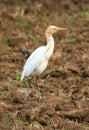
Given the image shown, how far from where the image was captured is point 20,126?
9.33m

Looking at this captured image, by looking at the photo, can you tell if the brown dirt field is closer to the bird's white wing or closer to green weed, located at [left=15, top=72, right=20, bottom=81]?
green weed, located at [left=15, top=72, right=20, bottom=81]

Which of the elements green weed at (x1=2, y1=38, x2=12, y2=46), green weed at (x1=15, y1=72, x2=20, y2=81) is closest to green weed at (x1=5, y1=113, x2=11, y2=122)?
green weed at (x1=15, y1=72, x2=20, y2=81)

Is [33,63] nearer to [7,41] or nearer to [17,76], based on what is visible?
[17,76]

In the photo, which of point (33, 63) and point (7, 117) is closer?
point (7, 117)

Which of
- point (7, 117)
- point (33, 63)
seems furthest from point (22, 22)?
point (7, 117)

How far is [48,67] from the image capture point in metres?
12.9

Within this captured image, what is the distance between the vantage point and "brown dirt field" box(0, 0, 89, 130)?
9781mm

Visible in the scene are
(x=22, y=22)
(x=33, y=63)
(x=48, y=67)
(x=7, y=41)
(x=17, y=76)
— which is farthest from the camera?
(x=22, y=22)

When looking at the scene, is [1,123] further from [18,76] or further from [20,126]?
[18,76]

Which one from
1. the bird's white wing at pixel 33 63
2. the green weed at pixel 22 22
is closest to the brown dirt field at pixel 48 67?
the green weed at pixel 22 22

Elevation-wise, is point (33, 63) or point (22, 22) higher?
point (33, 63)

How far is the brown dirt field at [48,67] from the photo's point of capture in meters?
9.78

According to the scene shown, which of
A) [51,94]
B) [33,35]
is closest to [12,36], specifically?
[33,35]

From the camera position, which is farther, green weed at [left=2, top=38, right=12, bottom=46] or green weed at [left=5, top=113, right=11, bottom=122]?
green weed at [left=2, top=38, right=12, bottom=46]
